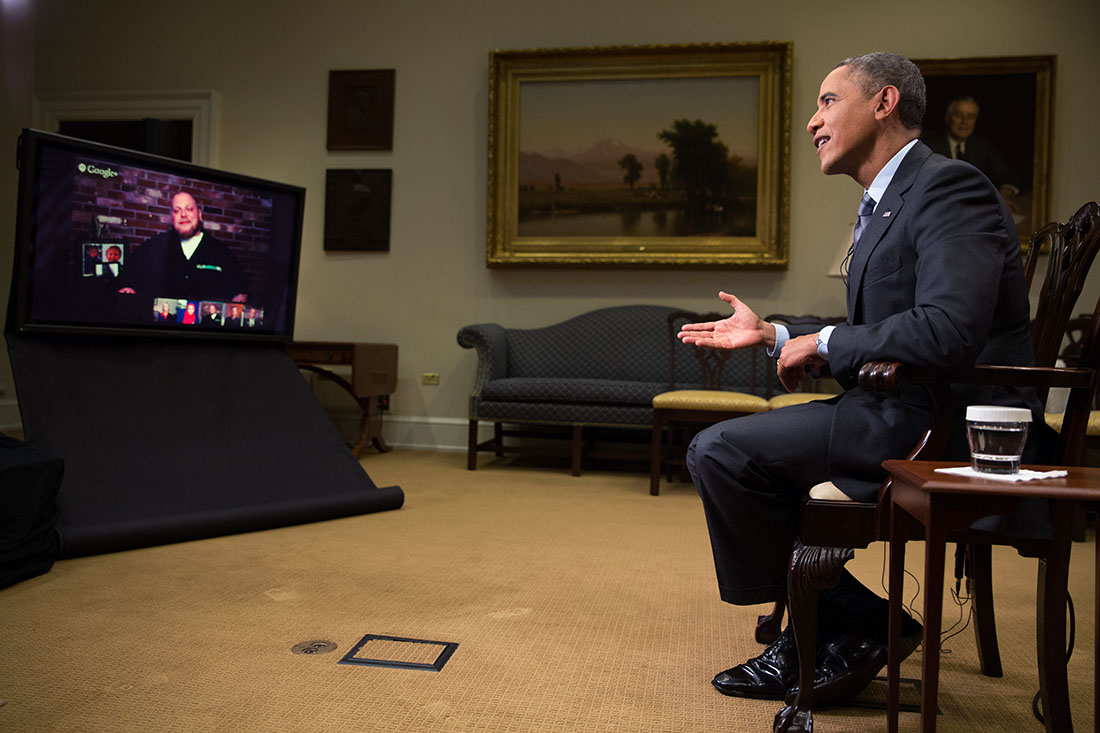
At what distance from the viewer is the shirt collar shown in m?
1.80

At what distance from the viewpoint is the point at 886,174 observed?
71.4 inches

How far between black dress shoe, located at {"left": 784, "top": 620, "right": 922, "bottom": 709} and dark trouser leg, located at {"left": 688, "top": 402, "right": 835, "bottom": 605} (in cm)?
16

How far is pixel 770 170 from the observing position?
18.4 feet

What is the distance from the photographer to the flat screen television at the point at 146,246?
3133 mm

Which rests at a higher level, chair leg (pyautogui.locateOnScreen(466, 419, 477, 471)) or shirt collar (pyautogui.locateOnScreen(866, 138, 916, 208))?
shirt collar (pyautogui.locateOnScreen(866, 138, 916, 208))

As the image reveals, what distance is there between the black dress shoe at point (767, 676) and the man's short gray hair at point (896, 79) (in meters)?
1.11

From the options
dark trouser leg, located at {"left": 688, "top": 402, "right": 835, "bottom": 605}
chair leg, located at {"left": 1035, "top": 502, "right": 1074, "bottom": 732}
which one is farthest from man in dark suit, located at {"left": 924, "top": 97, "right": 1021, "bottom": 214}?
chair leg, located at {"left": 1035, "top": 502, "right": 1074, "bottom": 732}

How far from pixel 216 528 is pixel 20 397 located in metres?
0.82

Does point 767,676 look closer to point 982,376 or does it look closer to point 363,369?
point 982,376

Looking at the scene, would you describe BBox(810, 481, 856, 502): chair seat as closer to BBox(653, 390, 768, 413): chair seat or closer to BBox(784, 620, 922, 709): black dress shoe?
BBox(784, 620, 922, 709): black dress shoe

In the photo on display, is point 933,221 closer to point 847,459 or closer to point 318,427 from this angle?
point 847,459

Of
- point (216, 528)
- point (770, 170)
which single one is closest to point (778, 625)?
point (216, 528)

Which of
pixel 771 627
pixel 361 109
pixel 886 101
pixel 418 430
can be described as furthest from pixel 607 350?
pixel 886 101

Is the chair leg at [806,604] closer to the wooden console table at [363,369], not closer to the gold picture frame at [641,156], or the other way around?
the wooden console table at [363,369]
